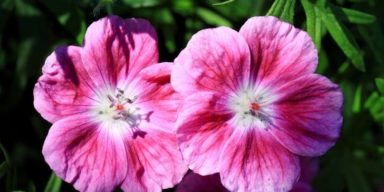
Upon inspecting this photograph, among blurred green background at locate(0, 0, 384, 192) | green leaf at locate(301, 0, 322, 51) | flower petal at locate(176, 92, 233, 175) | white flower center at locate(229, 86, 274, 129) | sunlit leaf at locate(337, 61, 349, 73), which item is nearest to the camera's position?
flower petal at locate(176, 92, 233, 175)

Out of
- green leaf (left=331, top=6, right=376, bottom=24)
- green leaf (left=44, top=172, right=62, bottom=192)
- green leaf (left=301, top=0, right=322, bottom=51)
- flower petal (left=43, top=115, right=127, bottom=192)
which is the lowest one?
green leaf (left=44, top=172, right=62, bottom=192)

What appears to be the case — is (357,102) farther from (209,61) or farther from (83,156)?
(83,156)

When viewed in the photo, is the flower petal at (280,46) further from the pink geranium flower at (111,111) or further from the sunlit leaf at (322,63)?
the sunlit leaf at (322,63)

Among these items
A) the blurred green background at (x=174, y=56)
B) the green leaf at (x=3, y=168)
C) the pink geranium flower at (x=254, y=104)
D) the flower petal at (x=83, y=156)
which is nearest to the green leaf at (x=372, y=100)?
the blurred green background at (x=174, y=56)

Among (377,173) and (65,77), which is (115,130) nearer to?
(65,77)

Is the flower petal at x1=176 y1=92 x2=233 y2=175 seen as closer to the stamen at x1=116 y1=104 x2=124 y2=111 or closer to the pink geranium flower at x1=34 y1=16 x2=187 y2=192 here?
the pink geranium flower at x1=34 y1=16 x2=187 y2=192

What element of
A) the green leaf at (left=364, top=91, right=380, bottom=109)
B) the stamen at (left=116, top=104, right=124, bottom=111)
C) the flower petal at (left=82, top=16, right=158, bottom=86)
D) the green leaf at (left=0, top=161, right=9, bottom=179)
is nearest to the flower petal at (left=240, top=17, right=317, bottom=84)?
the flower petal at (left=82, top=16, right=158, bottom=86)
